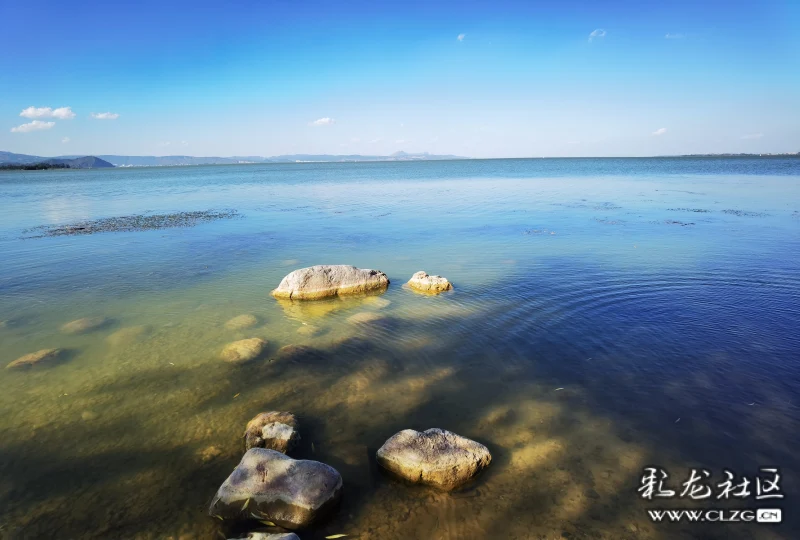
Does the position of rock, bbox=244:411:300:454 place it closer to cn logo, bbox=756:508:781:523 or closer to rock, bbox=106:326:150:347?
rock, bbox=106:326:150:347

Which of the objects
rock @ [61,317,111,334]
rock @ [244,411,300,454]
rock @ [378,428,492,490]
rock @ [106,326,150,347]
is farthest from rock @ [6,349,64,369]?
rock @ [378,428,492,490]

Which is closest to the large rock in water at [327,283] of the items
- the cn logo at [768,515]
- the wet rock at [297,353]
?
the wet rock at [297,353]

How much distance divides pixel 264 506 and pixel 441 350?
578cm

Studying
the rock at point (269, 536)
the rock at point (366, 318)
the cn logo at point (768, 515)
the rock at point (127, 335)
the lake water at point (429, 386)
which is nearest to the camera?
the rock at point (269, 536)

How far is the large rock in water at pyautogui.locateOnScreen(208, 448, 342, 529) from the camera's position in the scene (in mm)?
5617

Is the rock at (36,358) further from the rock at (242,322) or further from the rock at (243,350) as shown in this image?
the rock at (243,350)

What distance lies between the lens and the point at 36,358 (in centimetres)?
1036

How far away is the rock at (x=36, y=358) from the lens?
1014cm

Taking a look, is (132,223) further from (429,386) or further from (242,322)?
(429,386)

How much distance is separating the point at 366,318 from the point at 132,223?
2775 centimetres

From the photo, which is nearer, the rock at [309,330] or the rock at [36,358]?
the rock at [36,358]

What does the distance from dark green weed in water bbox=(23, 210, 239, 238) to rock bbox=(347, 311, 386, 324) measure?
23.2 m

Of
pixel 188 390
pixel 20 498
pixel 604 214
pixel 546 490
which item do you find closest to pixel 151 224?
pixel 188 390

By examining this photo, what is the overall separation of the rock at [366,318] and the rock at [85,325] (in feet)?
25.4
